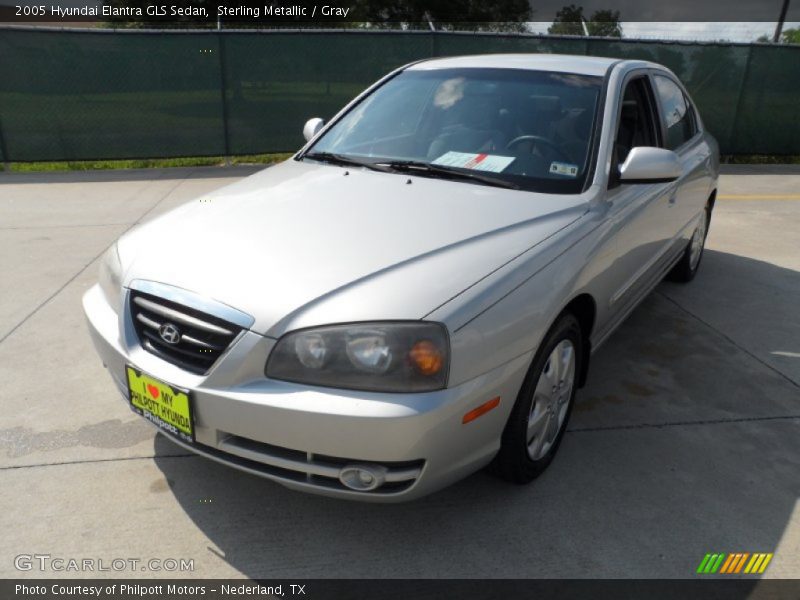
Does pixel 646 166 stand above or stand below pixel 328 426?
above

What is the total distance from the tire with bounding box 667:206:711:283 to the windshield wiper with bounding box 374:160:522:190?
2.46 m

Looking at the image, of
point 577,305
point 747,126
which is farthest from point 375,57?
point 577,305

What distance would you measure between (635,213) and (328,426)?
2036mm

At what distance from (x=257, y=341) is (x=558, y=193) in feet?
4.90

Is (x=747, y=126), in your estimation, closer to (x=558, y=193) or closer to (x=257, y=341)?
(x=558, y=193)

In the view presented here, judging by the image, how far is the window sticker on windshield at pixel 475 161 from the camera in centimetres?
297

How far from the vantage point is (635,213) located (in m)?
3.21

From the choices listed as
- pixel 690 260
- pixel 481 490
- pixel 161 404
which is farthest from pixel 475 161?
pixel 690 260

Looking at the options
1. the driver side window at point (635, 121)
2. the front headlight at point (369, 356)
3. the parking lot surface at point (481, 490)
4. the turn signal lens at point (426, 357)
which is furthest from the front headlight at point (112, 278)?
the driver side window at point (635, 121)

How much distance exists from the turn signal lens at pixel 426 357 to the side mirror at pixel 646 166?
152 centimetres

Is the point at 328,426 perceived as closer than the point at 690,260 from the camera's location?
Yes

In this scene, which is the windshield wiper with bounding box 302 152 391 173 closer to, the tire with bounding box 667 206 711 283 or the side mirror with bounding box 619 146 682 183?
the side mirror with bounding box 619 146 682 183

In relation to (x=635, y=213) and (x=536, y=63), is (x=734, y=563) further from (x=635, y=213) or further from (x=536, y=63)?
(x=536, y=63)

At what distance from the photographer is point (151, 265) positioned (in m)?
2.34
